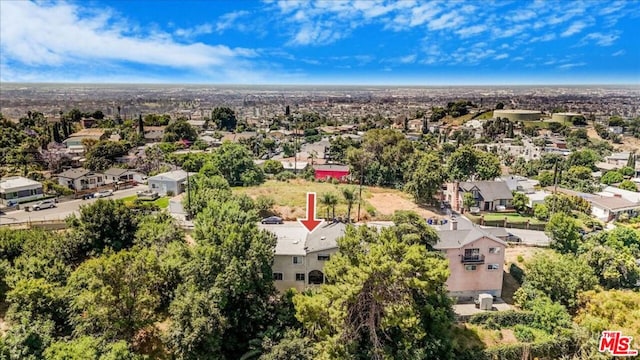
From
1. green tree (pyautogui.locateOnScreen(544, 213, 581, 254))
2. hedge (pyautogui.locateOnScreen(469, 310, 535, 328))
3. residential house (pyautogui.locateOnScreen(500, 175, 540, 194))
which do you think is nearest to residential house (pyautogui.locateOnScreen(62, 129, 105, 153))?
residential house (pyautogui.locateOnScreen(500, 175, 540, 194))

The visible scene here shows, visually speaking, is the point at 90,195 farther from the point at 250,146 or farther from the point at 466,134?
the point at 466,134

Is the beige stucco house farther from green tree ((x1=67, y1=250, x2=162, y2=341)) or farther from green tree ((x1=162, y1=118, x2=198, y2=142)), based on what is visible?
green tree ((x1=162, y1=118, x2=198, y2=142))

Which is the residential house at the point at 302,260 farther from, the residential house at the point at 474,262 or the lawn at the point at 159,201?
the lawn at the point at 159,201

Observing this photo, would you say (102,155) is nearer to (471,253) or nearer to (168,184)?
(168,184)

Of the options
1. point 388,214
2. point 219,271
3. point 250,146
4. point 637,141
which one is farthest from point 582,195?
point 637,141

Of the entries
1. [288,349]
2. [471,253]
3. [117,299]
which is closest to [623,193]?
[471,253]
